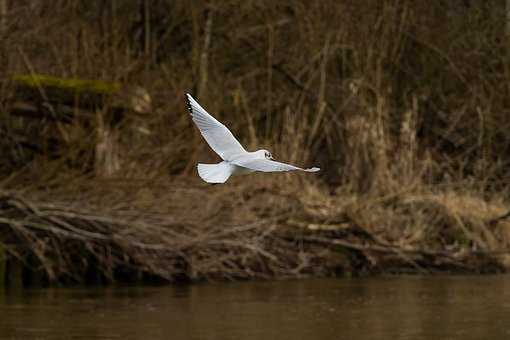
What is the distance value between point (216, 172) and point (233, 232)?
6.50 metres

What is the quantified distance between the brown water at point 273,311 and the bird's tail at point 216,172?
2916 millimetres

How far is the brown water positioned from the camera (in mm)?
9438

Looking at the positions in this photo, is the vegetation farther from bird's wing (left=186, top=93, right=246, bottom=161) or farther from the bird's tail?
the bird's tail

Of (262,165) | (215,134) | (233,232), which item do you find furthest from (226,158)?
(233,232)

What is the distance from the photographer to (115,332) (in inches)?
374

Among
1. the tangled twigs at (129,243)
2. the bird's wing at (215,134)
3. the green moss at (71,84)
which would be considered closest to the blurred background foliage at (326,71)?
the green moss at (71,84)

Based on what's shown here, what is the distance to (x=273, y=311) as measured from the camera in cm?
1059

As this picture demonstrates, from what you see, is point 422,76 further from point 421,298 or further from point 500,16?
point 421,298

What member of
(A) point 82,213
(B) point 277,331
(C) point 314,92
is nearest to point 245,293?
(A) point 82,213

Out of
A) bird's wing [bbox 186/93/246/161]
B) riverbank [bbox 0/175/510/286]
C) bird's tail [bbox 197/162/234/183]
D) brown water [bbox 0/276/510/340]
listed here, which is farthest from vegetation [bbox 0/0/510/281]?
bird's tail [bbox 197/162/234/183]

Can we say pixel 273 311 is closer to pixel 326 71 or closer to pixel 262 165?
pixel 262 165

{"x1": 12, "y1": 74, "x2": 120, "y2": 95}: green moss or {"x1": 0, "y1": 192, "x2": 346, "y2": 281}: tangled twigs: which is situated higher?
{"x1": 12, "y1": 74, "x2": 120, "y2": 95}: green moss

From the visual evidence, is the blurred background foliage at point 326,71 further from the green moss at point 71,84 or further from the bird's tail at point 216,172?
the bird's tail at point 216,172

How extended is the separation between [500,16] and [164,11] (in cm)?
424
